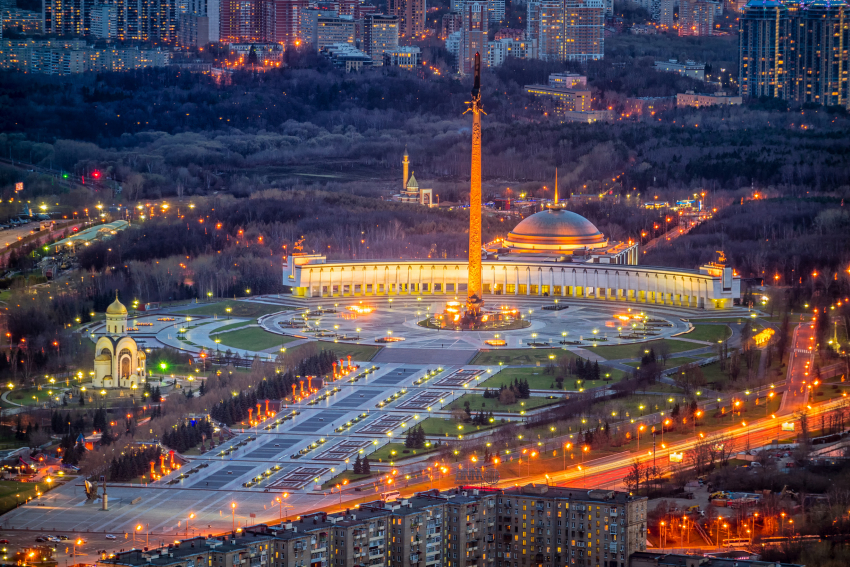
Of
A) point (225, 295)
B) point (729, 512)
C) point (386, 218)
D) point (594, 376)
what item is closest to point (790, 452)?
point (729, 512)

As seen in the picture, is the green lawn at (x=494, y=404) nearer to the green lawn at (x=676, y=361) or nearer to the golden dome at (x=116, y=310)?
the green lawn at (x=676, y=361)

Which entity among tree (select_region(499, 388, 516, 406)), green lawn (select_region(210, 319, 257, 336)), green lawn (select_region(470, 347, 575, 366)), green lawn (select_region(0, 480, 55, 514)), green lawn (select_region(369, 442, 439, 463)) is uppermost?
green lawn (select_region(210, 319, 257, 336))

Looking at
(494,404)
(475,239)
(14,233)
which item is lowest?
(494,404)

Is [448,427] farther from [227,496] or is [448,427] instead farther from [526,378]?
[227,496]

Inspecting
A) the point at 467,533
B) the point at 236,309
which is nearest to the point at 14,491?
the point at 467,533

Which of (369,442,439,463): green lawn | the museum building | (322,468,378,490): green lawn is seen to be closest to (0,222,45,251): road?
the museum building

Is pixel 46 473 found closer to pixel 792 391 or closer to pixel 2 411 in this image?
pixel 2 411

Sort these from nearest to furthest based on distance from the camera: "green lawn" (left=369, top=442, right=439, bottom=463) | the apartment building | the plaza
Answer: the apartment building
the plaza
"green lawn" (left=369, top=442, right=439, bottom=463)

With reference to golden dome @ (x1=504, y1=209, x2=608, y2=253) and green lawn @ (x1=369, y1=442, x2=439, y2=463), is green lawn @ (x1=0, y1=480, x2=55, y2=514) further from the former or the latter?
golden dome @ (x1=504, y1=209, x2=608, y2=253)
